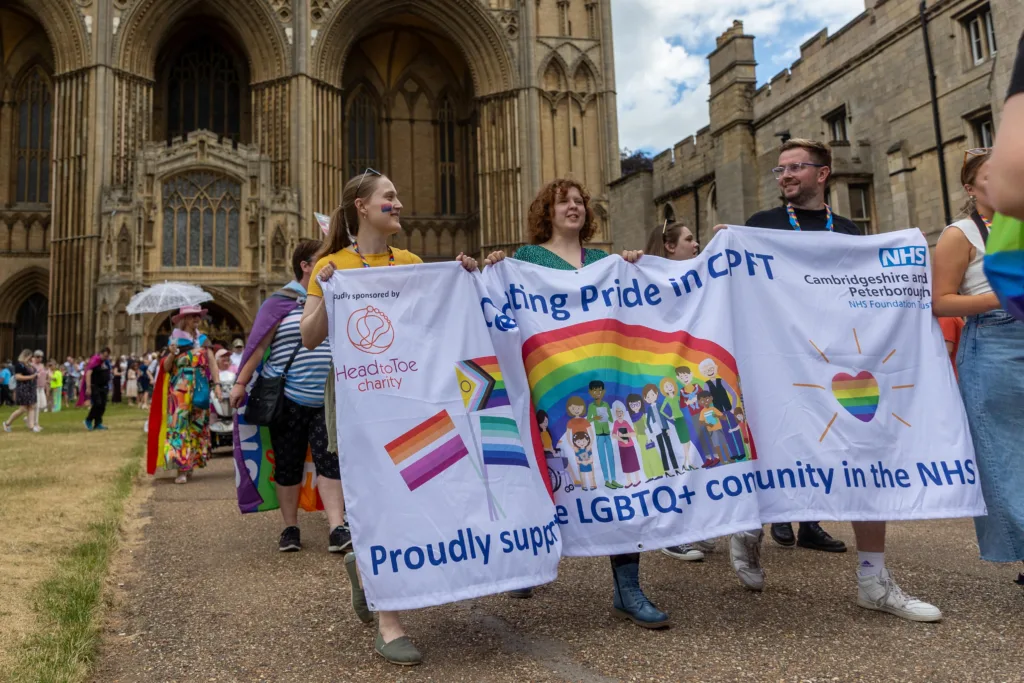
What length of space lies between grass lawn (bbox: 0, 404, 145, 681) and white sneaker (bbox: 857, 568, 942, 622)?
2.73 m

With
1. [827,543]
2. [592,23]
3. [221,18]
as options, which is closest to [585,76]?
[592,23]

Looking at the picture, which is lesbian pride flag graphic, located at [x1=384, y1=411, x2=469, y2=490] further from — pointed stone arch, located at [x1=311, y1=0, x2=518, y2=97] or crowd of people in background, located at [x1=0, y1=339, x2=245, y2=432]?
pointed stone arch, located at [x1=311, y1=0, x2=518, y2=97]

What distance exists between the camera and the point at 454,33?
102 feet

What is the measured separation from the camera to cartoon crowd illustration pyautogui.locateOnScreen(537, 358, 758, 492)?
2898mm

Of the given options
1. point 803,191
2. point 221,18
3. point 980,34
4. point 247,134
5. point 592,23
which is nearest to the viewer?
point 803,191

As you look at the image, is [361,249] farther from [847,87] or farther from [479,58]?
[479,58]

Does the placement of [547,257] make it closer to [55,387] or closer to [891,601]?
[891,601]

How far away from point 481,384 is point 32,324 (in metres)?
34.6

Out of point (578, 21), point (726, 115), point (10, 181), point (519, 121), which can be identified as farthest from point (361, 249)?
point (10, 181)

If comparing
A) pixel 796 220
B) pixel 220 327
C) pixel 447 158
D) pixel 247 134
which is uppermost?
pixel 247 134

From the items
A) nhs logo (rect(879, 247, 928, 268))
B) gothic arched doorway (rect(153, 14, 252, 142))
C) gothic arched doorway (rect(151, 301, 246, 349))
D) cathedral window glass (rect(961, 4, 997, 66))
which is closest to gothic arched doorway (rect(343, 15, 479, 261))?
gothic arched doorway (rect(153, 14, 252, 142))

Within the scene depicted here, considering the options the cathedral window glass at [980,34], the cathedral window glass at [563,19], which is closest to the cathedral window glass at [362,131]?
the cathedral window glass at [563,19]

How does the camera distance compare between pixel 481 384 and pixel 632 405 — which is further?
pixel 632 405

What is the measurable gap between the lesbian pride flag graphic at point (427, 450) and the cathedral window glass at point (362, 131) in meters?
32.5
